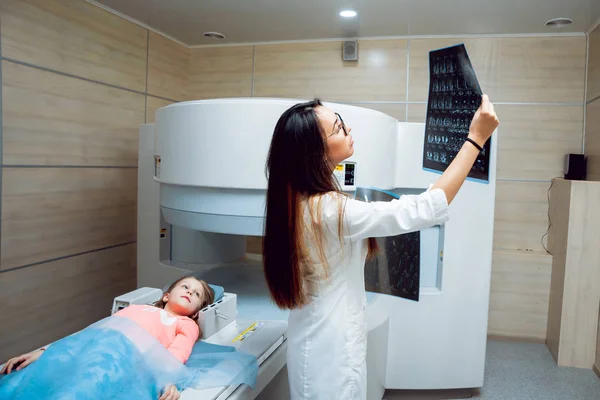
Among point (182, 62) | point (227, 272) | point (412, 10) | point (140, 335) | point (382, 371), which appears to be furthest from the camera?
point (182, 62)

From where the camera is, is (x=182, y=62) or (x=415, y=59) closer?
(x=415, y=59)

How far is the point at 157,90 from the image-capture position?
337 cm

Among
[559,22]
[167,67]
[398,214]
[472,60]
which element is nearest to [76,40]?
[167,67]

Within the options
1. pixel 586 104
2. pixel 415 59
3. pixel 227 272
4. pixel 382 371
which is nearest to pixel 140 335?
pixel 227 272

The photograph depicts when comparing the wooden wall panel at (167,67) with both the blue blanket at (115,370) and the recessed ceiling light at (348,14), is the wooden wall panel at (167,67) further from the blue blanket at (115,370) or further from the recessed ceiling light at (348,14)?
the blue blanket at (115,370)

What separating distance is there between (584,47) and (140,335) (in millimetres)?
3278

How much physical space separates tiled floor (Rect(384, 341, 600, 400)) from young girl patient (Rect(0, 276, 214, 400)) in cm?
130

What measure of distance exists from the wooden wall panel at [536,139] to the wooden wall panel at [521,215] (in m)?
0.08

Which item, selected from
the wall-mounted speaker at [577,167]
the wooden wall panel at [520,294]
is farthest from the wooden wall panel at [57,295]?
the wall-mounted speaker at [577,167]

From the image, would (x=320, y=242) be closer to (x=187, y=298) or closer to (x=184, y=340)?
(x=184, y=340)

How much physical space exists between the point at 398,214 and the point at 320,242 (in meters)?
0.22

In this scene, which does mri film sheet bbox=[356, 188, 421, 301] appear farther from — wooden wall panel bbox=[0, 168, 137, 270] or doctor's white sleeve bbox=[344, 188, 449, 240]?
wooden wall panel bbox=[0, 168, 137, 270]

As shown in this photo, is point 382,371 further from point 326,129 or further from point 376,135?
point 326,129

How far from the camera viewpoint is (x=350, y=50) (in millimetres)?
3367
